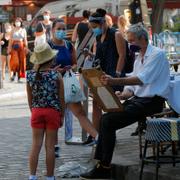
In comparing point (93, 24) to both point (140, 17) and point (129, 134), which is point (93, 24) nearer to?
point (129, 134)

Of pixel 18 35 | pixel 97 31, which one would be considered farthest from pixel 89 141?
pixel 18 35

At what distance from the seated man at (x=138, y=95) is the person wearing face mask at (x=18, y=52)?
13.7 meters

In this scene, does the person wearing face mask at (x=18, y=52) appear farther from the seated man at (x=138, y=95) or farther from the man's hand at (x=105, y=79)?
the man's hand at (x=105, y=79)

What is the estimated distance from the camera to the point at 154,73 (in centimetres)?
766

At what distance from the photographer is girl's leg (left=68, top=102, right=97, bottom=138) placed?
969cm

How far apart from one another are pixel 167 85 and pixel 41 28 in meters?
11.8

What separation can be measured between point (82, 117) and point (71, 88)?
489 mm

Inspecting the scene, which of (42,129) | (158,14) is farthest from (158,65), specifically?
(158,14)

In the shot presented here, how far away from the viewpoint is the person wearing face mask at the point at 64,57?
944 centimetres

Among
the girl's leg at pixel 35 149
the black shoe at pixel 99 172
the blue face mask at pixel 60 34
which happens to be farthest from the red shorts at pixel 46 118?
the blue face mask at pixel 60 34

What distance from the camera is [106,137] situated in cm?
777

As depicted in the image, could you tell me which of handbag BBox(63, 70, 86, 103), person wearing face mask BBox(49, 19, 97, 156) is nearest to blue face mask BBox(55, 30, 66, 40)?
person wearing face mask BBox(49, 19, 97, 156)

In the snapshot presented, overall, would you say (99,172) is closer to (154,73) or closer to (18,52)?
(154,73)

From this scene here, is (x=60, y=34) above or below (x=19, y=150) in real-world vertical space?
above
